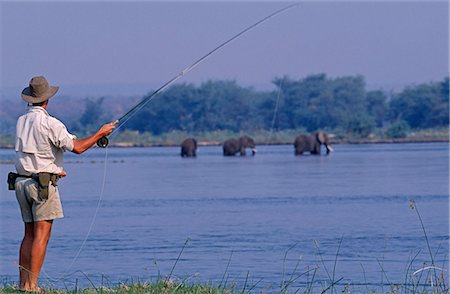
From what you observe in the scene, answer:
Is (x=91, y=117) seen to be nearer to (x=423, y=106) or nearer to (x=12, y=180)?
(x=423, y=106)

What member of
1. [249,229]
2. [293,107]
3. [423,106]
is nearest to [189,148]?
[249,229]

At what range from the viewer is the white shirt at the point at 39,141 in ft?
25.8

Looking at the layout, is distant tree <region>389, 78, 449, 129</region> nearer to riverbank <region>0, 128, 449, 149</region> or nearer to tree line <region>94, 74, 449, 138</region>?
tree line <region>94, 74, 449, 138</region>

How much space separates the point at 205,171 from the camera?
1130 inches

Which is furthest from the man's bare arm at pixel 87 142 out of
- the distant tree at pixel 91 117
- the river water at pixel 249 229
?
the distant tree at pixel 91 117

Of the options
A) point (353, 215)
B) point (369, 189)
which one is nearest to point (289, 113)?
point (369, 189)

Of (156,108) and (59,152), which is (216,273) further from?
(156,108)

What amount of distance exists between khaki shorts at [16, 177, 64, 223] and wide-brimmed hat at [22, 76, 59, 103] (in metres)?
0.56

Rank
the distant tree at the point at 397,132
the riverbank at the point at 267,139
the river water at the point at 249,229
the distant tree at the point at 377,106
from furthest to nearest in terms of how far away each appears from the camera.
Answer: the distant tree at the point at 377,106 → the distant tree at the point at 397,132 → the riverbank at the point at 267,139 → the river water at the point at 249,229

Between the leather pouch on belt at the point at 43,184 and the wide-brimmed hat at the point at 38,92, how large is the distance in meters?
0.53

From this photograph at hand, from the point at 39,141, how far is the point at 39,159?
136 mm

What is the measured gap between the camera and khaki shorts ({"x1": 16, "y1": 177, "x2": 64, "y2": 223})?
7961 millimetres

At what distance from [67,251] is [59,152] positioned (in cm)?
473

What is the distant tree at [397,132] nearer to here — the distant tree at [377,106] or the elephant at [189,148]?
the distant tree at [377,106]
